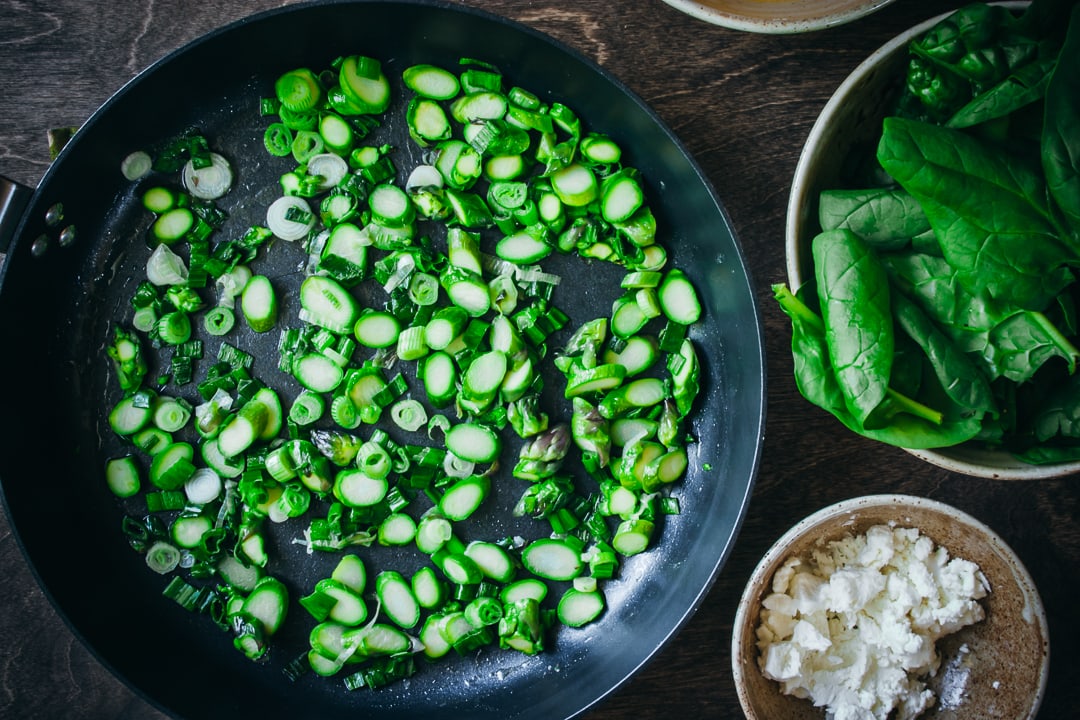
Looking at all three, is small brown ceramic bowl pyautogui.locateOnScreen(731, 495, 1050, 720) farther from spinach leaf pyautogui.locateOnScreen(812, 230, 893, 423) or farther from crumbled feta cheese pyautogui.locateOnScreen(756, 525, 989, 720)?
spinach leaf pyautogui.locateOnScreen(812, 230, 893, 423)

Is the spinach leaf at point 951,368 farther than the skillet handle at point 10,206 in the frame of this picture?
No

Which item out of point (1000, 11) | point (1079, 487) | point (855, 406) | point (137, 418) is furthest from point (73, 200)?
point (1079, 487)

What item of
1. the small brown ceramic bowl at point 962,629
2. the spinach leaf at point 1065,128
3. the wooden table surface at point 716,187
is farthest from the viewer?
the wooden table surface at point 716,187

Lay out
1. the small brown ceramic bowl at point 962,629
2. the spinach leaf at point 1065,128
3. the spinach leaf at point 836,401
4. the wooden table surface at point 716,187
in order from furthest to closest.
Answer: the wooden table surface at point 716,187, the small brown ceramic bowl at point 962,629, the spinach leaf at point 836,401, the spinach leaf at point 1065,128

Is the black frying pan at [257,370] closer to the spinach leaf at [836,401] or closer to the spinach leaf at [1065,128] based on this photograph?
the spinach leaf at [836,401]

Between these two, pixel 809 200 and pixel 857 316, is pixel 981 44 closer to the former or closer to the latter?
pixel 809 200

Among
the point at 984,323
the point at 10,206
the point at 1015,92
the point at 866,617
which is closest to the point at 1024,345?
the point at 984,323

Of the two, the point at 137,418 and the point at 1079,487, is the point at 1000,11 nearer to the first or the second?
the point at 1079,487

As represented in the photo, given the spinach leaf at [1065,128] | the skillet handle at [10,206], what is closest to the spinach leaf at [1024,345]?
the spinach leaf at [1065,128]
